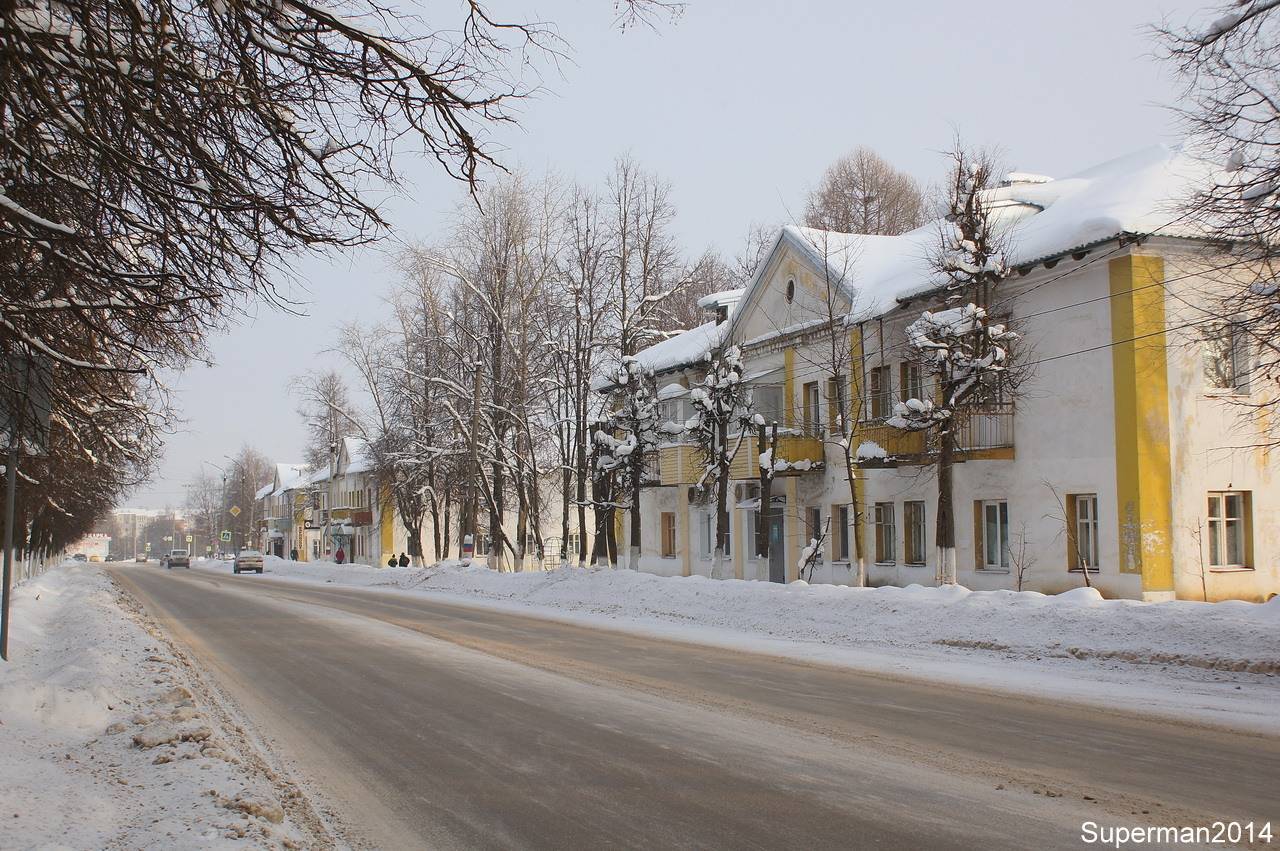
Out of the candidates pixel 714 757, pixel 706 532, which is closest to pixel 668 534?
pixel 706 532

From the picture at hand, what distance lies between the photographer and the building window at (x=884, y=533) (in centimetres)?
2823

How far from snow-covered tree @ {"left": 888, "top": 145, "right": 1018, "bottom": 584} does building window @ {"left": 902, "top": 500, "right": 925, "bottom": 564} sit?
4.56 metres

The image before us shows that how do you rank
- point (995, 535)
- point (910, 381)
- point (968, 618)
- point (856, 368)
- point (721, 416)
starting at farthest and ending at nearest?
point (721, 416), point (856, 368), point (910, 381), point (995, 535), point (968, 618)

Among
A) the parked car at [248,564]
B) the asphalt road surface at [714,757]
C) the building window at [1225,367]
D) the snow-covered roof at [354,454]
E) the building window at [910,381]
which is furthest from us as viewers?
the snow-covered roof at [354,454]

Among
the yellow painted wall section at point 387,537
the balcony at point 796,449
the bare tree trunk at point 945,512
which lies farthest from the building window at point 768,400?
the yellow painted wall section at point 387,537

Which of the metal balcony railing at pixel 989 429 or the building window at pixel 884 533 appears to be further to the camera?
the building window at pixel 884 533

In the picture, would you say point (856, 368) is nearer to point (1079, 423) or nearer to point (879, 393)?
point (879, 393)

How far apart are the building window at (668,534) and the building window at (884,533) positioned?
1164cm

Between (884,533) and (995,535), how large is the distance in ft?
14.8

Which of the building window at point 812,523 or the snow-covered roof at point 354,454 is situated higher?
the snow-covered roof at point 354,454

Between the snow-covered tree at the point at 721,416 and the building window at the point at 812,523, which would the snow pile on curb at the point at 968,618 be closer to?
the snow-covered tree at the point at 721,416

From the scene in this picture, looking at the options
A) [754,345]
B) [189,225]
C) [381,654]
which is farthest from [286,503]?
[189,225]

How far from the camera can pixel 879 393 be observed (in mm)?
27578

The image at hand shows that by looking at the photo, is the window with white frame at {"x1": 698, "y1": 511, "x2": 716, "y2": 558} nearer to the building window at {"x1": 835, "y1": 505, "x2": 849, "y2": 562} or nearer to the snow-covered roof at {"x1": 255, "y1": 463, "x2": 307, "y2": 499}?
the building window at {"x1": 835, "y1": 505, "x2": 849, "y2": 562}
